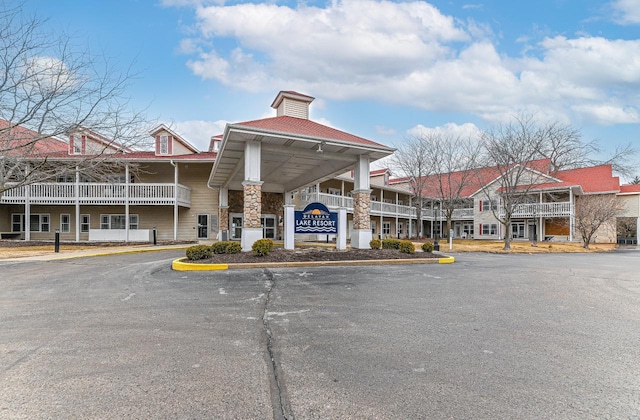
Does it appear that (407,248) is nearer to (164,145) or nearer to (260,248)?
(260,248)

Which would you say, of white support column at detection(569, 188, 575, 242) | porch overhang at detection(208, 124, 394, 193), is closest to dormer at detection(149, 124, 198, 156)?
porch overhang at detection(208, 124, 394, 193)

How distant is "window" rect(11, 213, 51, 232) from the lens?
24453 mm

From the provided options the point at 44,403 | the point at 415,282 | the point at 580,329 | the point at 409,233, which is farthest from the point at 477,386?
the point at 409,233

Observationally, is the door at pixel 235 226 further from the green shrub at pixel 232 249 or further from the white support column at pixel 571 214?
the white support column at pixel 571 214

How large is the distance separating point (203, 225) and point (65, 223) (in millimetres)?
9258

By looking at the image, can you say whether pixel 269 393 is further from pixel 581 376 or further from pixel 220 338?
pixel 581 376

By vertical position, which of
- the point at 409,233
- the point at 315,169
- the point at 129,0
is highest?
the point at 129,0

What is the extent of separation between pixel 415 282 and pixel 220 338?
563 cm

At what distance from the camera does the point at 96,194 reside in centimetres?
Answer: 2288

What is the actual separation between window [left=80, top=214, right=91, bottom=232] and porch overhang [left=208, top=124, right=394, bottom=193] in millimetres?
10412

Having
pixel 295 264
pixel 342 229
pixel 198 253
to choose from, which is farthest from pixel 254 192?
pixel 342 229

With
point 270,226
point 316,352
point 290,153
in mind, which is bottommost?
point 316,352

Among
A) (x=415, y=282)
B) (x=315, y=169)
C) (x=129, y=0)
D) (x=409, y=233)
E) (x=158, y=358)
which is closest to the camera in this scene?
(x=158, y=358)

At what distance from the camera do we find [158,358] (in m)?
3.77
